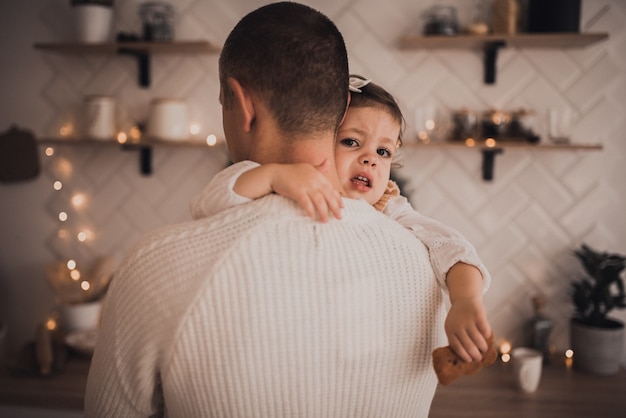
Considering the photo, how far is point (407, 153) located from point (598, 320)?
1.09 metres

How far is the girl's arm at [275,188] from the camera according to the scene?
69 centimetres

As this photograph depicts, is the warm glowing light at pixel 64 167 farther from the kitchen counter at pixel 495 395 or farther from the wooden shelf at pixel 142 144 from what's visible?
the kitchen counter at pixel 495 395

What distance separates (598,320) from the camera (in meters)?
2.06

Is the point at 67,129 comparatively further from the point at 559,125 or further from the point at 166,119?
the point at 559,125

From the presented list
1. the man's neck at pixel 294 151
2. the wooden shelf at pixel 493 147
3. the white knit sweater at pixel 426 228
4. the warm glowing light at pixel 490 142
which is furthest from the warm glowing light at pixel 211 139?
the man's neck at pixel 294 151

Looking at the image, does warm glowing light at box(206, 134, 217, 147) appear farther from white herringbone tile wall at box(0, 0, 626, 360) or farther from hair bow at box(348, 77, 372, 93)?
hair bow at box(348, 77, 372, 93)

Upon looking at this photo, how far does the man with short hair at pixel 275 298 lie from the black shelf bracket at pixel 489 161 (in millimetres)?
1628

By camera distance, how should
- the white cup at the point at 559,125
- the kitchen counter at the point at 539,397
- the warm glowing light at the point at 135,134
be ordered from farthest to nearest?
the warm glowing light at the point at 135,134 < the white cup at the point at 559,125 < the kitchen counter at the point at 539,397

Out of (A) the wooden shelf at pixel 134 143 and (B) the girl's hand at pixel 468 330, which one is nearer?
(B) the girl's hand at pixel 468 330

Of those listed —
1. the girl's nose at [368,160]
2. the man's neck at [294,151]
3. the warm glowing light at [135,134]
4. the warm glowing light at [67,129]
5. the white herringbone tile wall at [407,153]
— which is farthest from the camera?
the warm glowing light at [67,129]

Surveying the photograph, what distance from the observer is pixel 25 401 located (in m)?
1.81

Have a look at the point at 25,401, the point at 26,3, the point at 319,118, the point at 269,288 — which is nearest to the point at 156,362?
the point at 269,288

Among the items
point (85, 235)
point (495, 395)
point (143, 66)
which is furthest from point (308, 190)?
point (85, 235)

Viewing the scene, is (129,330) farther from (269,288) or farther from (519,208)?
(519,208)
